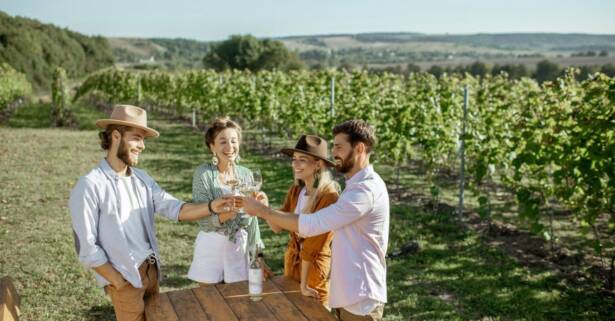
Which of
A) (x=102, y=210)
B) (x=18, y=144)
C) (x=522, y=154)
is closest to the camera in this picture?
(x=102, y=210)

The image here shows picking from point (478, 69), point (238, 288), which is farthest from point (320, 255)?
point (478, 69)

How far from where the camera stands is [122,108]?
2.80m

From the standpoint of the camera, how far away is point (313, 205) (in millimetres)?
3098

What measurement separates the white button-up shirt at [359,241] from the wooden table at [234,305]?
17 cm

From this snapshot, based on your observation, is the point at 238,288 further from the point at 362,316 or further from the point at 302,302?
the point at 362,316

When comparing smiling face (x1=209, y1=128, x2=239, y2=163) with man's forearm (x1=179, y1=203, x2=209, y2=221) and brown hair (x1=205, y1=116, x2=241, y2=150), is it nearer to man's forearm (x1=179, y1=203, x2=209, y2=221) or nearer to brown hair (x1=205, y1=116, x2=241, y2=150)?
brown hair (x1=205, y1=116, x2=241, y2=150)

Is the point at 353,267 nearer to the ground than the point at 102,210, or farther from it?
nearer to the ground

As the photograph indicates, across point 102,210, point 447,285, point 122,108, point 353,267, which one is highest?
point 122,108

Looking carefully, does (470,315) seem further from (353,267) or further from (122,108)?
(122,108)

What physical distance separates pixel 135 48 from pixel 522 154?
125 meters

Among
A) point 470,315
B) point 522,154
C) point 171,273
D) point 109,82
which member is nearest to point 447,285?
point 470,315

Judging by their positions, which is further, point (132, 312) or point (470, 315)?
point (470, 315)

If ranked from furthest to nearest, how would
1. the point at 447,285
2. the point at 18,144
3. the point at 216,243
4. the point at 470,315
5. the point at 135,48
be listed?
1. the point at 135,48
2. the point at 18,144
3. the point at 447,285
4. the point at 470,315
5. the point at 216,243

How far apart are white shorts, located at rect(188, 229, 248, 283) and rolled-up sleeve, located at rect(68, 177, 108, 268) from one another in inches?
35.4
